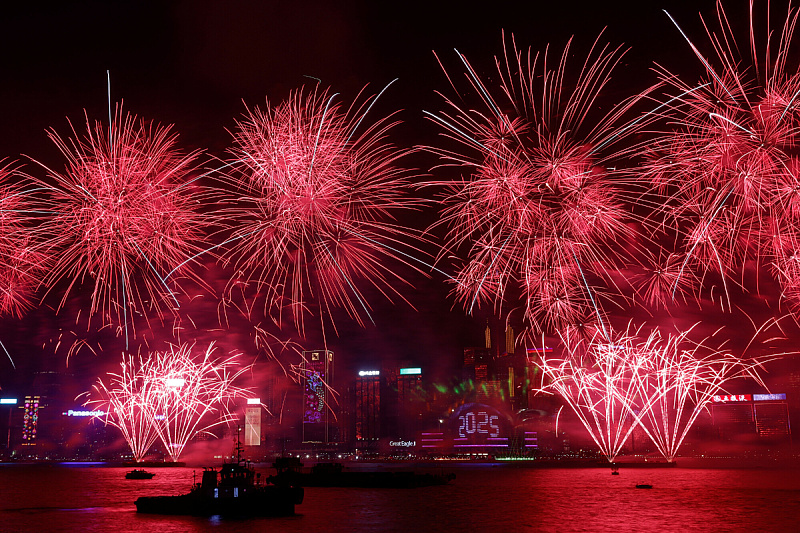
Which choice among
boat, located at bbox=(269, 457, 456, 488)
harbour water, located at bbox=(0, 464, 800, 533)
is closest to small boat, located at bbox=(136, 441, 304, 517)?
harbour water, located at bbox=(0, 464, 800, 533)

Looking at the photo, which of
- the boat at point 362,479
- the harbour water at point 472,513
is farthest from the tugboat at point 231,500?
the boat at point 362,479


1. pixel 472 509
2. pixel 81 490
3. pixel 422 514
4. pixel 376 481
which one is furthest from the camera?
pixel 376 481

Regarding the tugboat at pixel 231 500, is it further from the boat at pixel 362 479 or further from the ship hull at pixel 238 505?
the boat at pixel 362 479

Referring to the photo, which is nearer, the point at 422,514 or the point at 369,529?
the point at 369,529

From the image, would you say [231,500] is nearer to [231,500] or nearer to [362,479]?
[231,500]

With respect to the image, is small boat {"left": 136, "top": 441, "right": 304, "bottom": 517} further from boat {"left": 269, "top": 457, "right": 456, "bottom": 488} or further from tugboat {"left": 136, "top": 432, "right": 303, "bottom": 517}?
boat {"left": 269, "top": 457, "right": 456, "bottom": 488}

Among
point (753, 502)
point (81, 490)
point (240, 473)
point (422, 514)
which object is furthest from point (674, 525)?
point (81, 490)

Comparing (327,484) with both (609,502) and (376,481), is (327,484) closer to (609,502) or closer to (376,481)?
(376,481)

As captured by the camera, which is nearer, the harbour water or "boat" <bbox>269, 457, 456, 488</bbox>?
the harbour water
